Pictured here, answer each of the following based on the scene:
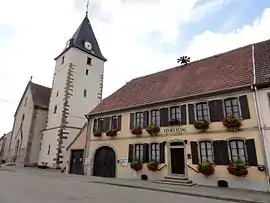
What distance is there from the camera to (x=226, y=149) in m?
13.7

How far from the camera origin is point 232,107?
14.2 meters

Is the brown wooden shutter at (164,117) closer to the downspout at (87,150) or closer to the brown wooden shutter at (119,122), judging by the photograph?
the brown wooden shutter at (119,122)

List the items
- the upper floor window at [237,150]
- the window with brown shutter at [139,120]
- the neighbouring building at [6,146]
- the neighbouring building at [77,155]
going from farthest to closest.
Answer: the neighbouring building at [6,146] < the neighbouring building at [77,155] < the window with brown shutter at [139,120] < the upper floor window at [237,150]

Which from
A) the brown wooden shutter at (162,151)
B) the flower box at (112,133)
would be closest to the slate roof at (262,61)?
the brown wooden shutter at (162,151)

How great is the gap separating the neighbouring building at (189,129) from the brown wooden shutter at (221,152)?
0.06 meters

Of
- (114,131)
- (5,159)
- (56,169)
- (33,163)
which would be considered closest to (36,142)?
(33,163)

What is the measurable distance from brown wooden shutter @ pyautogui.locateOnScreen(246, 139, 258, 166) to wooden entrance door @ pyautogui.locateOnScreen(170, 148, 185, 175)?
13.6 feet

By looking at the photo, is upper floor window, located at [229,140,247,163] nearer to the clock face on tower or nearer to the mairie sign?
the mairie sign

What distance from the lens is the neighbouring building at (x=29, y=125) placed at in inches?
1176

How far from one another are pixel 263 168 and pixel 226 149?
83.6 inches

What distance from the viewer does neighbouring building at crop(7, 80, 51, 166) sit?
29875 millimetres

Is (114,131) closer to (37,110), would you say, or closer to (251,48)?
(251,48)

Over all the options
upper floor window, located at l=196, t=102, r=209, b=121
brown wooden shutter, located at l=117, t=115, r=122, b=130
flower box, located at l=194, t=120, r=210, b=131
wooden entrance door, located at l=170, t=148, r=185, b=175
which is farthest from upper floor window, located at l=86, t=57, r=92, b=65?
flower box, located at l=194, t=120, r=210, b=131

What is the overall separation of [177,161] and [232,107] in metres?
5.03
